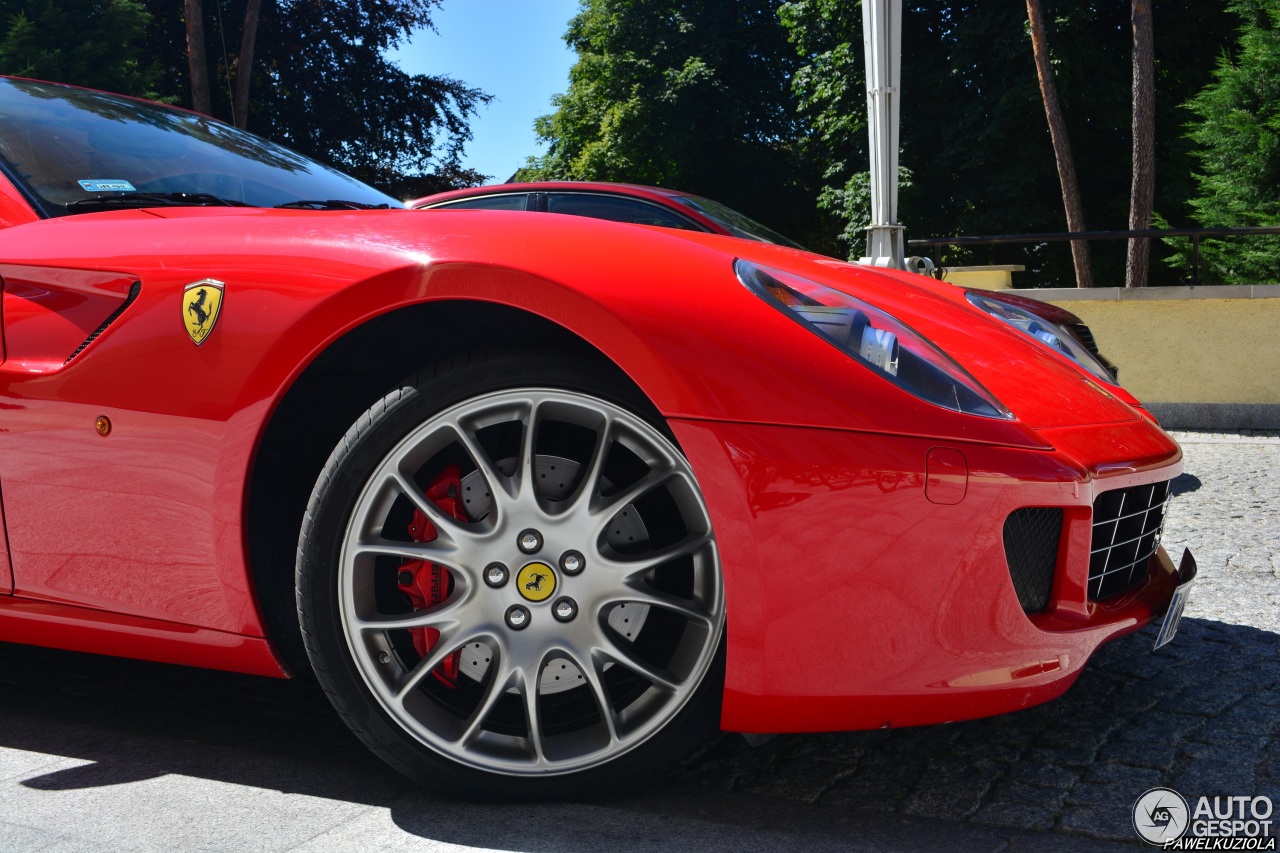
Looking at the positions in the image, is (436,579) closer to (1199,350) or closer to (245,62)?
(1199,350)

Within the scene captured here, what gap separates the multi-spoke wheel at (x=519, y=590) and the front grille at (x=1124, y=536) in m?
0.71

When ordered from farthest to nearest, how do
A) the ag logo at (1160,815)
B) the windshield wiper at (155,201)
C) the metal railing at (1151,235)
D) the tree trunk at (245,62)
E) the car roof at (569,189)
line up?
the tree trunk at (245,62) < the metal railing at (1151,235) < the car roof at (569,189) < the windshield wiper at (155,201) < the ag logo at (1160,815)

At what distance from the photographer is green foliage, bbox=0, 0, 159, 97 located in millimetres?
21031

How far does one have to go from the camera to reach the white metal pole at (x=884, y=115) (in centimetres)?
813

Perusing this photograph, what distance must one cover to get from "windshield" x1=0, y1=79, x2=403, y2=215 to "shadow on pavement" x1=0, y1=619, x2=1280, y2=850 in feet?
3.78

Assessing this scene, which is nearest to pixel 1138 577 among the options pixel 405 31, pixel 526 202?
pixel 526 202

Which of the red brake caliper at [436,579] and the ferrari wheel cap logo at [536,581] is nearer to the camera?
the ferrari wheel cap logo at [536,581]

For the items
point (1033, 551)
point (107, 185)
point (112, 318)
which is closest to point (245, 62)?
point (107, 185)

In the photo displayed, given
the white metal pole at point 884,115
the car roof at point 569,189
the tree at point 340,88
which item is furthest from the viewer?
the tree at point 340,88

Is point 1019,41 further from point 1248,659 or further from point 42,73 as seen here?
point 1248,659

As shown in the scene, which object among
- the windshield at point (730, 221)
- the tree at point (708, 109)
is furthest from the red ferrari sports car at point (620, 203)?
the tree at point (708, 109)

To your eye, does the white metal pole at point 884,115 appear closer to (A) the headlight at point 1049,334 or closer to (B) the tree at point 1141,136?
(A) the headlight at point 1049,334

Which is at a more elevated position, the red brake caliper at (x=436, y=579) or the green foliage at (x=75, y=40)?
Result: the green foliage at (x=75, y=40)

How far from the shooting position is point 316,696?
9.02ft
